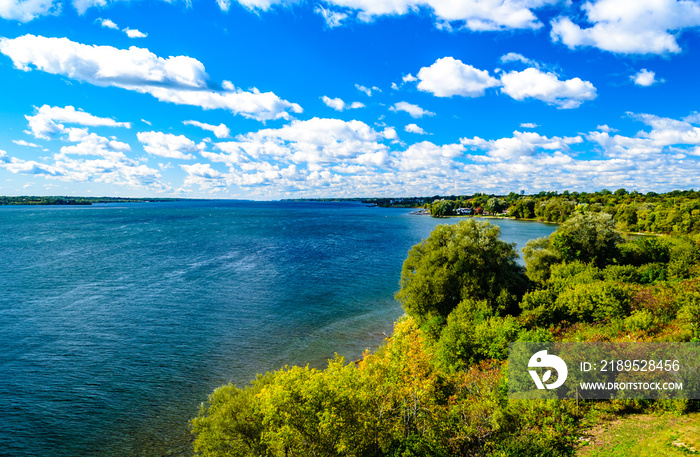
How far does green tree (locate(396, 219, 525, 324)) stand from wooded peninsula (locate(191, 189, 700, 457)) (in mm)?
121

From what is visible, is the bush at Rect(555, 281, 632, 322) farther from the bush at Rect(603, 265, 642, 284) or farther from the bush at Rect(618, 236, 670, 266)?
the bush at Rect(618, 236, 670, 266)

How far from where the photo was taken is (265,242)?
108 m

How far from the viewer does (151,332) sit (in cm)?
3831

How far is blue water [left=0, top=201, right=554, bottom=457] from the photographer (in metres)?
24.0

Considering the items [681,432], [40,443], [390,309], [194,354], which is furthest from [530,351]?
[40,443]

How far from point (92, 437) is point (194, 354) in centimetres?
1098

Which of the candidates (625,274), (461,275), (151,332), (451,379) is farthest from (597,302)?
(151,332)

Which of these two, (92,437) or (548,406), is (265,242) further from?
(548,406)

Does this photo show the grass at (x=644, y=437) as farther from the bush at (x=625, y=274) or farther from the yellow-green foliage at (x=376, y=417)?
the bush at (x=625, y=274)

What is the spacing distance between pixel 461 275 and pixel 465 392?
1644 centimetres

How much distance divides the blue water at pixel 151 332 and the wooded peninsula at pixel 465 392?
5320 mm

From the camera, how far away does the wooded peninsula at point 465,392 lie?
14742 millimetres
